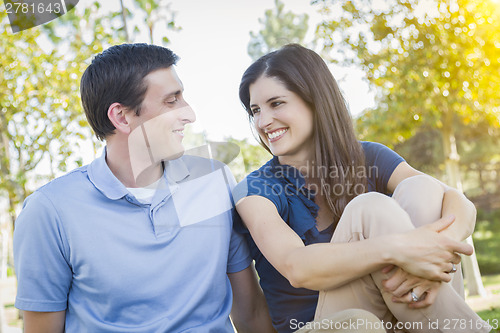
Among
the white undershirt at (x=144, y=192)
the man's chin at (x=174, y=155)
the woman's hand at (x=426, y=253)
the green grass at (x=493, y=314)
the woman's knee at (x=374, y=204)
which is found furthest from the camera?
the green grass at (x=493, y=314)

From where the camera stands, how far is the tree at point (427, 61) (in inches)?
212

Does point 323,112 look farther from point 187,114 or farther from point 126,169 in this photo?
point 126,169

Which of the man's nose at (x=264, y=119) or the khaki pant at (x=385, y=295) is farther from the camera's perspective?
the man's nose at (x=264, y=119)

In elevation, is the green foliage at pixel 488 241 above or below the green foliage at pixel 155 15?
below

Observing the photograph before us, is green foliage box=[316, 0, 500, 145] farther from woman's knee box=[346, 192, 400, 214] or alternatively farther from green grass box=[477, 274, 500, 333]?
woman's knee box=[346, 192, 400, 214]

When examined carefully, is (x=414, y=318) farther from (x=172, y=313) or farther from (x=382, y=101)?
(x=382, y=101)

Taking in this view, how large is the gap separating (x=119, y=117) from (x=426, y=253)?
4.24 ft

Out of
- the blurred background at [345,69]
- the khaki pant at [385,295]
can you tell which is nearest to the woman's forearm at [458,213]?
the khaki pant at [385,295]

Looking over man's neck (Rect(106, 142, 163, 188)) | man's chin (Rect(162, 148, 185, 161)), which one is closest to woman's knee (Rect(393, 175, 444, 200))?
man's chin (Rect(162, 148, 185, 161))

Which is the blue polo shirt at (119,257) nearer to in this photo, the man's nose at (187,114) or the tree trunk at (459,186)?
the man's nose at (187,114)

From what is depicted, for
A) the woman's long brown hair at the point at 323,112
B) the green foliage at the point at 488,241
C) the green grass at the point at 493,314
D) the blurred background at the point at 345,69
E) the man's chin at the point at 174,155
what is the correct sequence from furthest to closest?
the green foliage at the point at 488,241
the blurred background at the point at 345,69
the green grass at the point at 493,314
the woman's long brown hair at the point at 323,112
the man's chin at the point at 174,155

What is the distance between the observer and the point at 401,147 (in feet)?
42.0

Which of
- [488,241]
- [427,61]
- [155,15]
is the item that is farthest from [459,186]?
[488,241]

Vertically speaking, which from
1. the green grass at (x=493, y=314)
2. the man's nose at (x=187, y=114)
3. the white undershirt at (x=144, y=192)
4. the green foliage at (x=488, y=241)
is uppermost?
the man's nose at (x=187, y=114)
